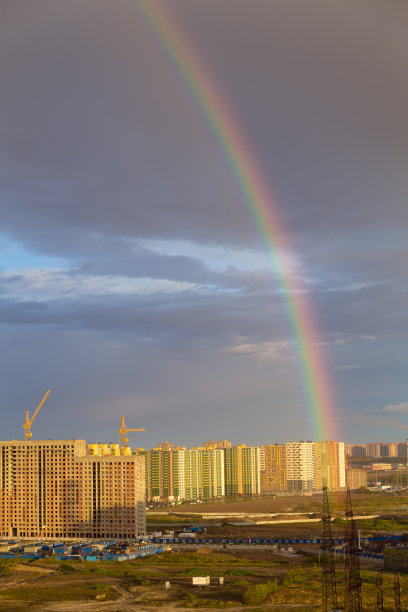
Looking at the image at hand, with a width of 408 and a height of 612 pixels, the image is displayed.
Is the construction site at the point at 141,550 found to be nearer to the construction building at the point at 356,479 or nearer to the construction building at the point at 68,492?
the construction building at the point at 68,492

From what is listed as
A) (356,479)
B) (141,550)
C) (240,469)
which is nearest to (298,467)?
(356,479)

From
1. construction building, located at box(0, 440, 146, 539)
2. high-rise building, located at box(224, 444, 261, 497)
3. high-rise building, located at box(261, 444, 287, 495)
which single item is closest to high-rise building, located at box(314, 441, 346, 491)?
high-rise building, located at box(261, 444, 287, 495)

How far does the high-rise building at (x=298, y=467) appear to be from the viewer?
6777 inches

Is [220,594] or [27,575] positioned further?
[27,575]

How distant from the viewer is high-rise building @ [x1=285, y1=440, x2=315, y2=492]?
565ft

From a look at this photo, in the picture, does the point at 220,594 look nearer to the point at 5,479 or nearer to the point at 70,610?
the point at 70,610

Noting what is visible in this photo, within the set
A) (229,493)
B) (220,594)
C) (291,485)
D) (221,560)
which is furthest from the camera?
(291,485)

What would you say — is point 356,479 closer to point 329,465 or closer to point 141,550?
point 329,465

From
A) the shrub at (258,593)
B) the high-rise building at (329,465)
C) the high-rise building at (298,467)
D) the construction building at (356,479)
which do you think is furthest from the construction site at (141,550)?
the high-rise building at (329,465)

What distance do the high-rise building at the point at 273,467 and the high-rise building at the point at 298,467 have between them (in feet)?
4.46

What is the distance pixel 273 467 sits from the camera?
563 feet

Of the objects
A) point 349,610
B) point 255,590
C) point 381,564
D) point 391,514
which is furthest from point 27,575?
point 391,514

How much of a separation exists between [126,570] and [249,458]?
10346cm

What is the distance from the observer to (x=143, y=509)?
2857 inches
